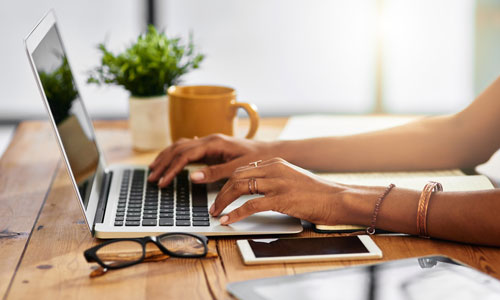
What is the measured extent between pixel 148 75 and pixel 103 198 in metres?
0.41

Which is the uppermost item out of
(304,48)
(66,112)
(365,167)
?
(66,112)

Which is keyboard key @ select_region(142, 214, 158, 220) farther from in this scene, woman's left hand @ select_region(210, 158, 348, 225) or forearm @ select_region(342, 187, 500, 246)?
forearm @ select_region(342, 187, 500, 246)

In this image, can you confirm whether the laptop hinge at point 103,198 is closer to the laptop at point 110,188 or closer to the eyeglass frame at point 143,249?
the laptop at point 110,188

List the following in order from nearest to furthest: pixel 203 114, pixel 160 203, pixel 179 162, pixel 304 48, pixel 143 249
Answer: pixel 143 249 → pixel 160 203 → pixel 179 162 → pixel 203 114 → pixel 304 48

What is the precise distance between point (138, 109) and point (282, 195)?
1.92 feet

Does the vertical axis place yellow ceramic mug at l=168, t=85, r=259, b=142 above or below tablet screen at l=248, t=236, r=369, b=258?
above

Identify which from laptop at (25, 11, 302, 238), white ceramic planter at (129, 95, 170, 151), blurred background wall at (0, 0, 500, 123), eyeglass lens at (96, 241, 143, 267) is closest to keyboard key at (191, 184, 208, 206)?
laptop at (25, 11, 302, 238)

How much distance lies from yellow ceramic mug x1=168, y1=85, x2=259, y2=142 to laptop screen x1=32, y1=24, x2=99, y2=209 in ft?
0.59

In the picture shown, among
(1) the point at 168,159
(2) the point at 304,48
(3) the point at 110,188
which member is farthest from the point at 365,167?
(2) the point at 304,48

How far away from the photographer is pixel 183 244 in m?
0.87

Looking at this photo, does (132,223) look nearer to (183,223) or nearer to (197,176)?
(183,223)

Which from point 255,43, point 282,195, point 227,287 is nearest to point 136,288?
point 227,287

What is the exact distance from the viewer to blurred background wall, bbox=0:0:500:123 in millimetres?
3812

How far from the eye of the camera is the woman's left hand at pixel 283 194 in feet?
3.13
